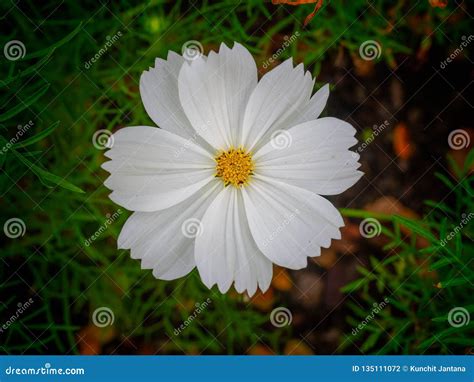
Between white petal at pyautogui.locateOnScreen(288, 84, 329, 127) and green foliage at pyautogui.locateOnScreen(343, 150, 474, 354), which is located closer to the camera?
white petal at pyautogui.locateOnScreen(288, 84, 329, 127)

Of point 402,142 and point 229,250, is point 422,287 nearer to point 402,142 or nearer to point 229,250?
point 402,142

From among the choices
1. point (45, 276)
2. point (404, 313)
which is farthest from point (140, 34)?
point (404, 313)

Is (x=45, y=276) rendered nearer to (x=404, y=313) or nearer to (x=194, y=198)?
(x=194, y=198)

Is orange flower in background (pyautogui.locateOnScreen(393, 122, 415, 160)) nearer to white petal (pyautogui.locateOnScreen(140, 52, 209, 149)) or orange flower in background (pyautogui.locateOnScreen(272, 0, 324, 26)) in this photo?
orange flower in background (pyautogui.locateOnScreen(272, 0, 324, 26))

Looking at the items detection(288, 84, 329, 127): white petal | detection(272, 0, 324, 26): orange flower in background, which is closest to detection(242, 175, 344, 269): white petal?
detection(288, 84, 329, 127): white petal

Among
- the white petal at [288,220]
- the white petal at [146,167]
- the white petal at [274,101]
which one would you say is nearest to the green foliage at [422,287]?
the white petal at [288,220]

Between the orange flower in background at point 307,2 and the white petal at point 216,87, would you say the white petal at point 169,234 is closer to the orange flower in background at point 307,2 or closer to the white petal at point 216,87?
the white petal at point 216,87

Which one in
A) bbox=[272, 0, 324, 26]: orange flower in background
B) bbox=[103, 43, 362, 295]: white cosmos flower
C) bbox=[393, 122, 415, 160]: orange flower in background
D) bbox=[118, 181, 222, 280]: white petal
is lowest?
bbox=[118, 181, 222, 280]: white petal
